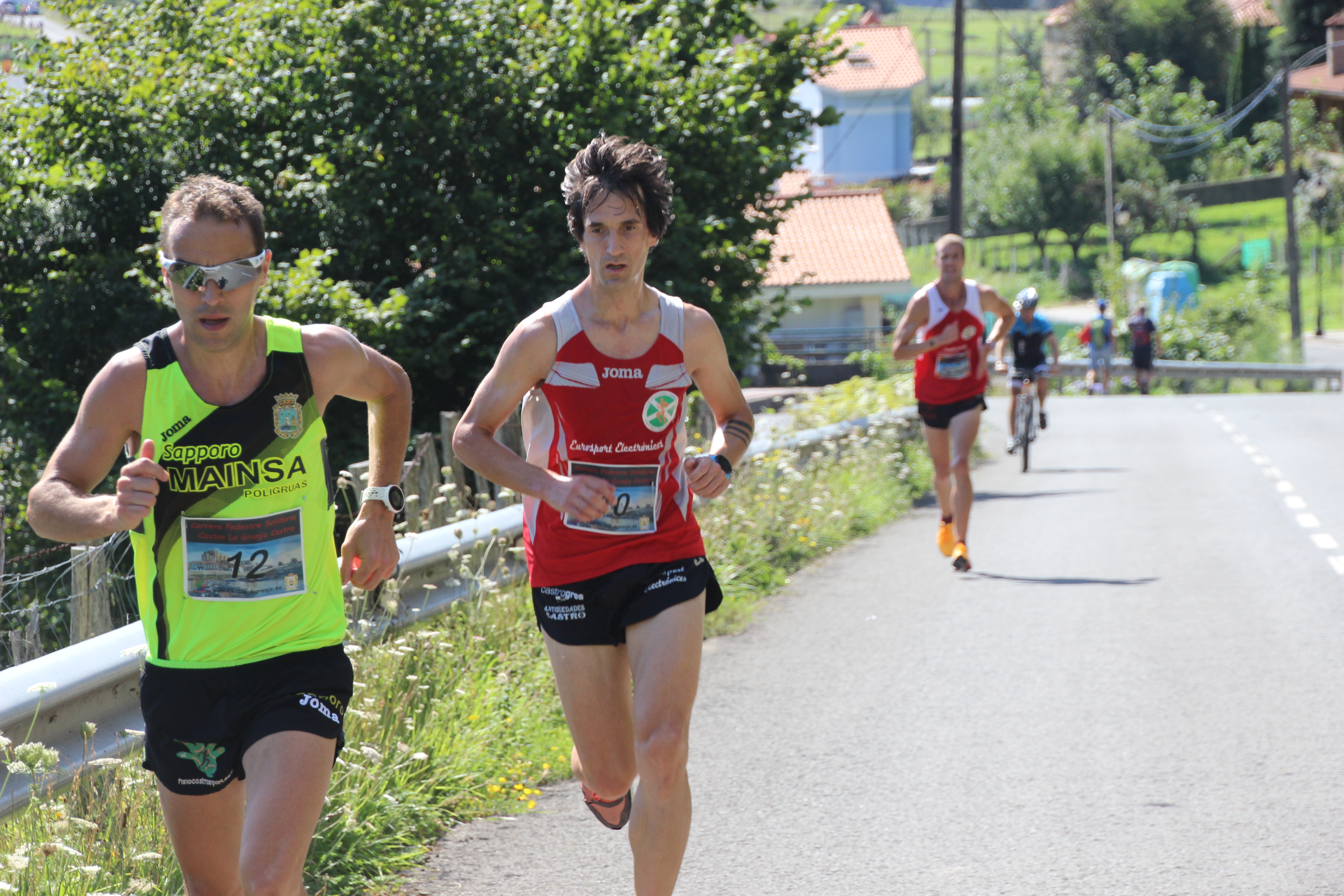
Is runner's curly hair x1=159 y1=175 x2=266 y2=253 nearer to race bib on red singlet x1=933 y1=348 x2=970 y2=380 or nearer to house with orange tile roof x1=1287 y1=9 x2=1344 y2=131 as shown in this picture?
race bib on red singlet x1=933 y1=348 x2=970 y2=380

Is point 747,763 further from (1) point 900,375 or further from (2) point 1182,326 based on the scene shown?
(2) point 1182,326

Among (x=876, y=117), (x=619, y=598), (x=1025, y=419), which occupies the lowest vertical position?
(x=1025, y=419)

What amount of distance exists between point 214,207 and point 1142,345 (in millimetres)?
37906

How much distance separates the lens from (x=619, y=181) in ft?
14.3

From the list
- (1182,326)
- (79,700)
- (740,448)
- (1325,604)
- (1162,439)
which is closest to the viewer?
(79,700)

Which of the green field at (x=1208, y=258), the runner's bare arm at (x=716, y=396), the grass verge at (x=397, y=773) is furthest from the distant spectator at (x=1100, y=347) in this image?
the runner's bare arm at (x=716, y=396)

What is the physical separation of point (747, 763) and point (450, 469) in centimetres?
198

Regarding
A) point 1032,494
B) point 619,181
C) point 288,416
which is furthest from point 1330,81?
point 288,416

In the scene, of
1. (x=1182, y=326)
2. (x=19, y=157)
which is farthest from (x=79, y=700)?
(x=1182, y=326)

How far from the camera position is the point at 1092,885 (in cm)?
470

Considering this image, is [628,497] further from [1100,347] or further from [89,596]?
[1100,347]

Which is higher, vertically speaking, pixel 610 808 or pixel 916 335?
pixel 916 335

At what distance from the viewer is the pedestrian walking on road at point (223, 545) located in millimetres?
3418

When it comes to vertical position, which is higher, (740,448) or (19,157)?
(19,157)
